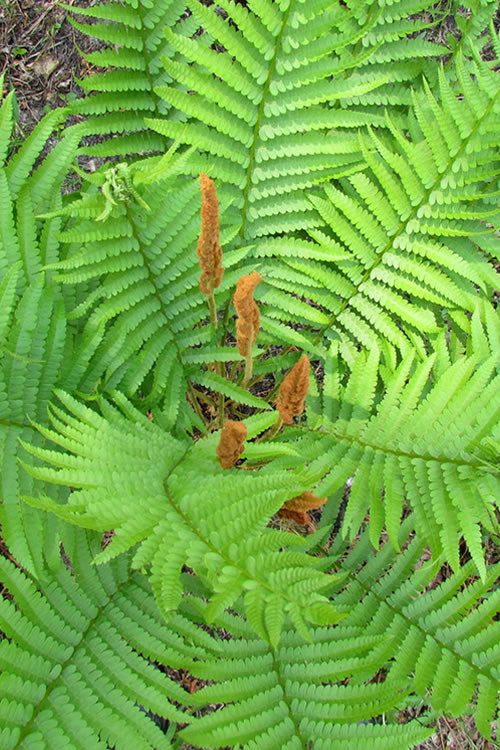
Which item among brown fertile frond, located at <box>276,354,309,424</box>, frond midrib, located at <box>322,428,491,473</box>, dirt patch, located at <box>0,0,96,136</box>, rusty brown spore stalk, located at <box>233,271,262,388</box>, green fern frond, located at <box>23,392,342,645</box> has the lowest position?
green fern frond, located at <box>23,392,342,645</box>

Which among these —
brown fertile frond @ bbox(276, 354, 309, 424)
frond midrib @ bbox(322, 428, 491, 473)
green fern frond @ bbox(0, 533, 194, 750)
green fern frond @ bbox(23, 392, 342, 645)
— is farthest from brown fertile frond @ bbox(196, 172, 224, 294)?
green fern frond @ bbox(0, 533, 194, 750)

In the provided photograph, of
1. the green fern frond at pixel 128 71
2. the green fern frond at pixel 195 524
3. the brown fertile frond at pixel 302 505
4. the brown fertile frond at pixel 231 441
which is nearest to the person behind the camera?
the green fern frond at pixel 195 524

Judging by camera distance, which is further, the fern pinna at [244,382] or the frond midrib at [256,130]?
the frond midrib at [256,130]

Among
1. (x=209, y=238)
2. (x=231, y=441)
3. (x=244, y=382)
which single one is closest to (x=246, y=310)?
(x=209, y=238)

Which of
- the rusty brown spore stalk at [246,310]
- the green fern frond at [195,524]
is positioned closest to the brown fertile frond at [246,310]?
the rusty brown spore stalk at [246,310]

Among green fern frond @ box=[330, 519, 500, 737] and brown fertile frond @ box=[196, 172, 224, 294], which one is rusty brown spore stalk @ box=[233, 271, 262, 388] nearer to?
brown fertile frond @ box=[196, 172, 224, 294]

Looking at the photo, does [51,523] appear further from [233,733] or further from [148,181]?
[148,181]

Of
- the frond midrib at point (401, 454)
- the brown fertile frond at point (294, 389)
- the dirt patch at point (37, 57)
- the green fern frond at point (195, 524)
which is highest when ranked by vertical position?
the dirt patch at point (37, 57)

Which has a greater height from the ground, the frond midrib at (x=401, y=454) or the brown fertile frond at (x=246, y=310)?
the brown fertile frond at (x=246, y=310)

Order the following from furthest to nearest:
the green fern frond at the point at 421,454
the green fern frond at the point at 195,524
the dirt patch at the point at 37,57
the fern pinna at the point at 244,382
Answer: the dirt patch at the point at 37,57 < the green fern frond at the point at 421,454 < the fern pinna at the point at 244,382 < the green fern frond at the point at 195,524

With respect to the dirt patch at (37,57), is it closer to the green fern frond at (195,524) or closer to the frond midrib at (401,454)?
the green fern frond at (195,524)
